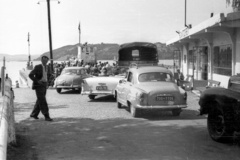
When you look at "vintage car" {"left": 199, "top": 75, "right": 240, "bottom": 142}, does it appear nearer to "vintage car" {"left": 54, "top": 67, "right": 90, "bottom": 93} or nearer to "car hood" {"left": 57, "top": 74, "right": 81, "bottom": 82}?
"vintage car" {"left": 54, "top": 67, "right": 90, "bottom": 93}

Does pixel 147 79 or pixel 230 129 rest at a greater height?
pixel 147 79

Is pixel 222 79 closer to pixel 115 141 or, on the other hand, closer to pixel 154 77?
pixel 154 77

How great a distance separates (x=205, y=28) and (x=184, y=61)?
14060 millimetres

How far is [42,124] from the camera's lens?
893 cm

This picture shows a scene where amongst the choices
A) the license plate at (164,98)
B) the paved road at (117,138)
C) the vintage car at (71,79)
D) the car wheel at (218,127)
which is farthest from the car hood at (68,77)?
the car wheel at (218,127)

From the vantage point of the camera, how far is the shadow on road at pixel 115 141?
229 inches

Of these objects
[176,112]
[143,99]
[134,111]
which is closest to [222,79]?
[176,112]

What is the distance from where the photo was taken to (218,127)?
678cm

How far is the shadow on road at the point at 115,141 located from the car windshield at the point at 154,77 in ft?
5.48

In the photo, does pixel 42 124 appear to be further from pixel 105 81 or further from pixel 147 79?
pixel 105 81

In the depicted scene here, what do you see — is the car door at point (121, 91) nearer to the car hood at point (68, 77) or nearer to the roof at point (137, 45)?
the car hood at point (68, 77)

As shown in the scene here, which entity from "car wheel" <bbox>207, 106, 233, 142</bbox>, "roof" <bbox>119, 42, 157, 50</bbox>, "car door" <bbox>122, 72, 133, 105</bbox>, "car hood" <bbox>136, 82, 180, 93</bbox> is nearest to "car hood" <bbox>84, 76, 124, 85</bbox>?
"car door" <bbox>122, 72, 133, 105</bbox>

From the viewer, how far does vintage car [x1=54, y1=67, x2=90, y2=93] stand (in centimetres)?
1788

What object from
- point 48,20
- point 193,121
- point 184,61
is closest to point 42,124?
point 193,121
